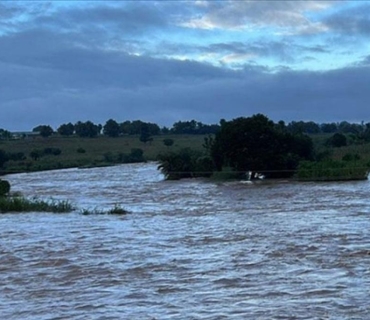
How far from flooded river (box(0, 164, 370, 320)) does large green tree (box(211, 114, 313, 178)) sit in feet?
47.8

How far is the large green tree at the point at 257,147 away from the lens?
Answer: 135 ft

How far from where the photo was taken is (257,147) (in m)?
41.0

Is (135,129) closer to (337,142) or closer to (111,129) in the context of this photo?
(111,129)

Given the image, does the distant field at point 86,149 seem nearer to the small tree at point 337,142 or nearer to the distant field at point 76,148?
the distant field at point 76,148

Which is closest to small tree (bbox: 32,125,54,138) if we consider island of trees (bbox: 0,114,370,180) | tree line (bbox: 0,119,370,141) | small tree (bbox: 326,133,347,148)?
tree line (bbox: 0,119,370,141)

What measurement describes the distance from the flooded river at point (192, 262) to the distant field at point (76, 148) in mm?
42021

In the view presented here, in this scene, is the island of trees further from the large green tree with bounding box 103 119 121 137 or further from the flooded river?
the large green tree with bounding box 103 119 121 137

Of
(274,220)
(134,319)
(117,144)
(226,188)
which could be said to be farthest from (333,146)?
(134,319)

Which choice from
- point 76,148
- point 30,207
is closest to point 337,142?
point 76,148

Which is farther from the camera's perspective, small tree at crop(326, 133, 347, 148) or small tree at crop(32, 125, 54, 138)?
small tree at crop(32, 125, 54, 138)

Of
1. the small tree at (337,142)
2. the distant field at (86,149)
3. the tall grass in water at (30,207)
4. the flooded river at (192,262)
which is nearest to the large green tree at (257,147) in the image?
the distant field at (86,149)

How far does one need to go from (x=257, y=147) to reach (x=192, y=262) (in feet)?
93.1

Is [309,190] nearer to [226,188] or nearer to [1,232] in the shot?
[226,188]

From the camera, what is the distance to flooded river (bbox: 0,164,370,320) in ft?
30.7
